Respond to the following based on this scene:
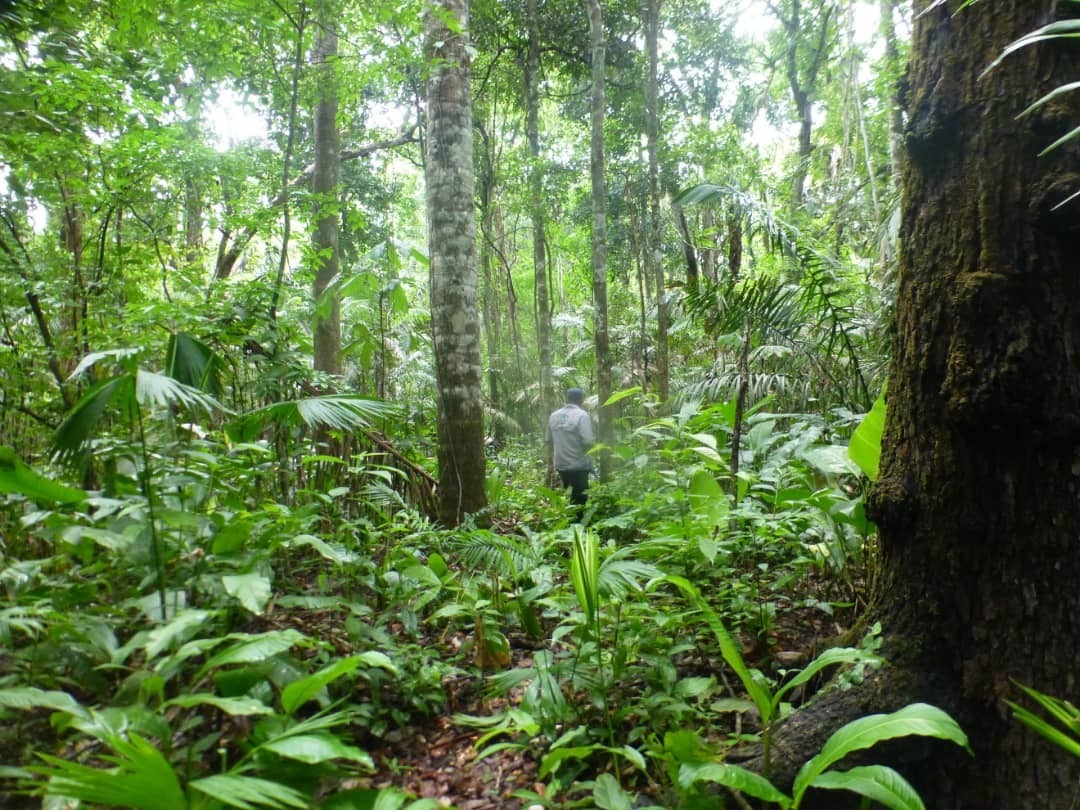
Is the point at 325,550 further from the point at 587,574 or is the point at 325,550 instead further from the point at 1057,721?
the point at 1057,721

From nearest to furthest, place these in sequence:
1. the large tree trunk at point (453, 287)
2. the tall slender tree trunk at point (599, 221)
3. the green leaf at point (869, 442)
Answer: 1. the green leaf at point (869, 442)
2. the large tree trunk at point (453, 287)
3. the tall slender tree trunk at point (599, 221)

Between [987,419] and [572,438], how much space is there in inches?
195

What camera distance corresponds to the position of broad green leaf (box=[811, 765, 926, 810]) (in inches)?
60.4

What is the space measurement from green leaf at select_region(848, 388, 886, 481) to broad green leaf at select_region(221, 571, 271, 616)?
2.32 metres

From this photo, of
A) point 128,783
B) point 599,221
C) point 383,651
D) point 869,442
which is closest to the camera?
point 128,783

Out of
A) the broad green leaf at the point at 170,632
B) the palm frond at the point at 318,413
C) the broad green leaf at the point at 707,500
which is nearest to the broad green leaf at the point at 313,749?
the broad green leaf at the point at 170,632

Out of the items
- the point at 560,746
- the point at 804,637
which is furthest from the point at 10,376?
the point at 804,637

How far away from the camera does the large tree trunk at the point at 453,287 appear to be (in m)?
4.63

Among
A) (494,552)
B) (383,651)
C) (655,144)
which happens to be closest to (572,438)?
(494,552)

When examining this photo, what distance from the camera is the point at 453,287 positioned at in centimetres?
467

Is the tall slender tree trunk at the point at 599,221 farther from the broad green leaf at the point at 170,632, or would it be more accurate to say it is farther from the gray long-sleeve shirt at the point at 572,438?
the broad green leaf at the point at 170,632

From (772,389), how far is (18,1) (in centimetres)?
604

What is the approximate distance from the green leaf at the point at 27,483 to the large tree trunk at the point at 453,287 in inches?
105

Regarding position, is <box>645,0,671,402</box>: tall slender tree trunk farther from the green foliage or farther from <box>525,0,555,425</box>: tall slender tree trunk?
the green foliage
